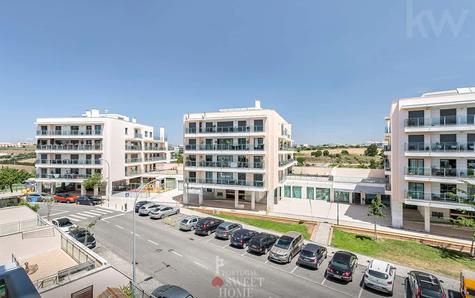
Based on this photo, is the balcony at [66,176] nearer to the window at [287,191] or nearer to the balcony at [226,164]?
the balcony at [226,164]

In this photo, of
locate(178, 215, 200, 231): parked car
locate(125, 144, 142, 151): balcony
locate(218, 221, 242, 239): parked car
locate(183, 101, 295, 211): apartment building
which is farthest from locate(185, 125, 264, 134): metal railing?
locate(125, 144, 142, 151): balcony

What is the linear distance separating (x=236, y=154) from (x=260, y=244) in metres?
16.0

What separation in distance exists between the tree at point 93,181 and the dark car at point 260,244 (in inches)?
1165

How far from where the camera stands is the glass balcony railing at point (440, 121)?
2320 cm

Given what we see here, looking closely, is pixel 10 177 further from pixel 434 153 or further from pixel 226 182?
pixel 434 153

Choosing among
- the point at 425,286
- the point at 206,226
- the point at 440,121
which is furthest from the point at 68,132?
the point at 440,121

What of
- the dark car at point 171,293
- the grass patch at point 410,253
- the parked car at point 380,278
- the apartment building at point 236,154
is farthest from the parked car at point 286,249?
the apartment building at point 236,154

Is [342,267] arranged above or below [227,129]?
below

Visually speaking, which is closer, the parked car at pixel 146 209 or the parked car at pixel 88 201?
the parked car at pixel 146 209

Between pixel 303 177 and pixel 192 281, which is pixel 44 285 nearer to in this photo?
pixel 192 281

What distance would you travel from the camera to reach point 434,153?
2442cm

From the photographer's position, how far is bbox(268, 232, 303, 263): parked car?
18.3 m

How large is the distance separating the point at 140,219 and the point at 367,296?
81.1 ft

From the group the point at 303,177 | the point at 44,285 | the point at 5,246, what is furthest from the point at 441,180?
the point at 5,246
